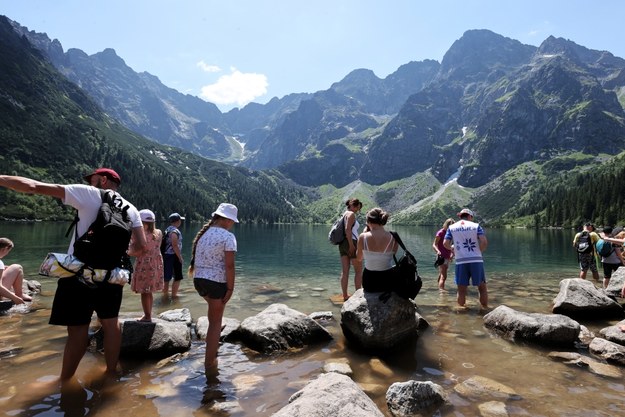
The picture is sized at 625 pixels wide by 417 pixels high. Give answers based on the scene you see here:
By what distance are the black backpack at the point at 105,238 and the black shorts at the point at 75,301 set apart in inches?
17.4

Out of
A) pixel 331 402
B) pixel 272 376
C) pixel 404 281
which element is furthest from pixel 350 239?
pixel 331 402

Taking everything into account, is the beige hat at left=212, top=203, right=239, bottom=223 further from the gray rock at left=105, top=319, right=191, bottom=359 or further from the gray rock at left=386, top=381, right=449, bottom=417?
the gray rock at left=386, top=381, right=449, bottom=417

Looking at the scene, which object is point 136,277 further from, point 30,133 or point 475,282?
point 30,133

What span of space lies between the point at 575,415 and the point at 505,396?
1.00 metres

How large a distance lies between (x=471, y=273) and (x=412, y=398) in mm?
8326

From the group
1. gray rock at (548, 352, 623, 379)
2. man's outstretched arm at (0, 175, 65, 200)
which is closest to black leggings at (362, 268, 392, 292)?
gray rock at (548, 352, 623, 379)

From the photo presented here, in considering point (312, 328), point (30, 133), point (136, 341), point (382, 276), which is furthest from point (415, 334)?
point (30, 133)

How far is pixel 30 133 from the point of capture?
19788 centimetres

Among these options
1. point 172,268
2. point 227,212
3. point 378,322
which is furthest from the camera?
point 172,268

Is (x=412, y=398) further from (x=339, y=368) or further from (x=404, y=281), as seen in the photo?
(x=404, y=281)

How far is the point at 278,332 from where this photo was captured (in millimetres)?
9109

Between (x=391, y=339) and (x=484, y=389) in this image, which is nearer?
(x=484, y=389)

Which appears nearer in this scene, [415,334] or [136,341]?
[136,341]

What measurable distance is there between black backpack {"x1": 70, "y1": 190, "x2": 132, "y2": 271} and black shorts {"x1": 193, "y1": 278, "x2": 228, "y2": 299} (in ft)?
5.13
